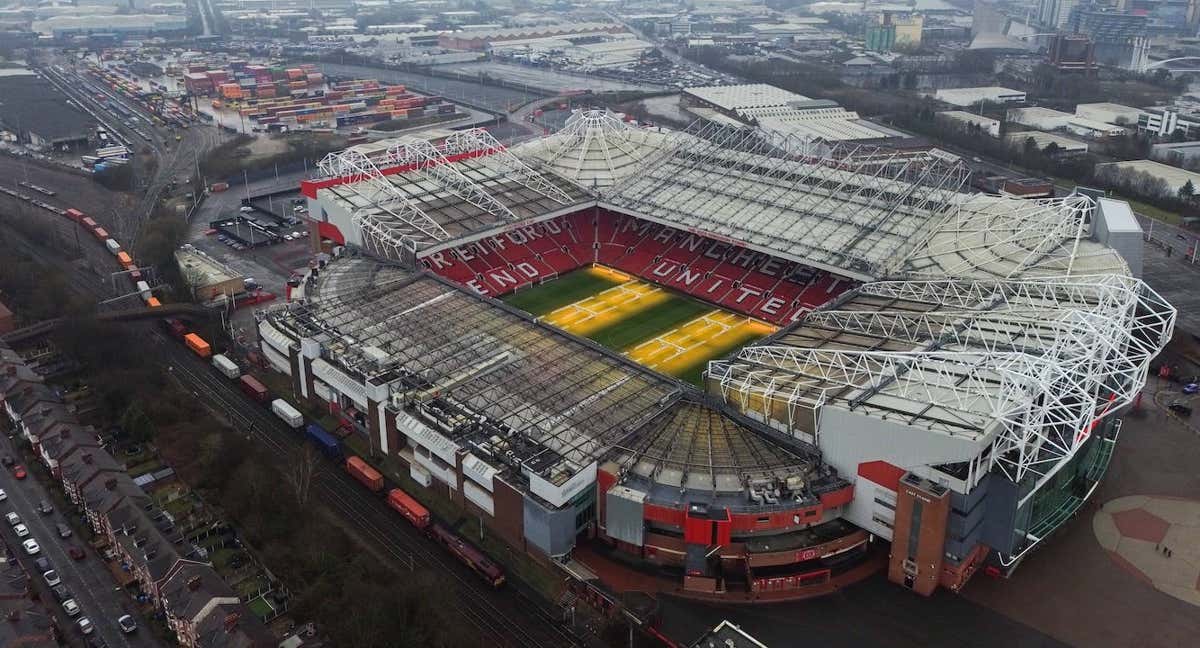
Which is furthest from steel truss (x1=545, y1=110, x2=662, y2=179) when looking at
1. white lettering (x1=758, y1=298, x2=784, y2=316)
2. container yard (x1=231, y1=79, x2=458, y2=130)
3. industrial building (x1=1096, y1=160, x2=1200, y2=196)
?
container yard (x1=231, y1=79, x2=458, y2=130)

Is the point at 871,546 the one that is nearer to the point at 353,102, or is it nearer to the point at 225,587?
the point at 225,587

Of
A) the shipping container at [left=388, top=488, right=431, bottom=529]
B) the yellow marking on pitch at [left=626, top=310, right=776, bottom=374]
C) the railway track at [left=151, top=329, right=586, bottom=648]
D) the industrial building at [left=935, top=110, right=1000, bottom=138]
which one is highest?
the industrial building at [left=935, top=110, right=1000, bottom=138]

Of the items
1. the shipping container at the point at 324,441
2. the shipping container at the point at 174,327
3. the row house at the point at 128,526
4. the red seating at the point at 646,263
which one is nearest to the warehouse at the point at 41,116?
the shipping container at the point at 174,327

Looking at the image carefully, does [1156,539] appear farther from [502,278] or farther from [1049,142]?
[1049,142]

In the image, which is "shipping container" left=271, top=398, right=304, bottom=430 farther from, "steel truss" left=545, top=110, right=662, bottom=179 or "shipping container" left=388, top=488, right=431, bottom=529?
"steel truss" left=545, top=110, right=662, bottom=179

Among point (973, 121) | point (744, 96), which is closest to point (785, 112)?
point (744, 96)

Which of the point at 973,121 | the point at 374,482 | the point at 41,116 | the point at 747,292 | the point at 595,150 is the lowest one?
the point at 374,482

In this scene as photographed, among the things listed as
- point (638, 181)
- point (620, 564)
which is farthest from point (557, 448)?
point (638, 181)
